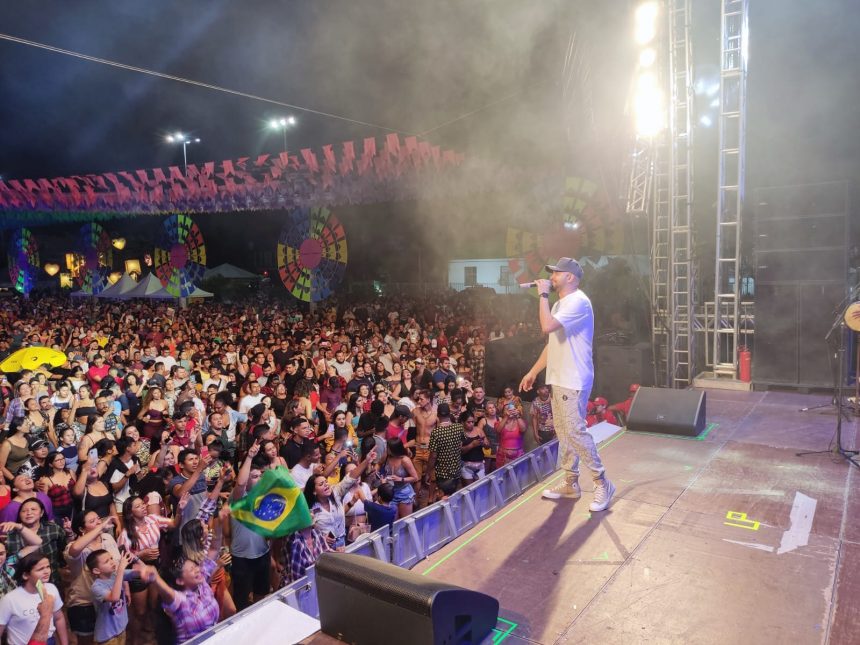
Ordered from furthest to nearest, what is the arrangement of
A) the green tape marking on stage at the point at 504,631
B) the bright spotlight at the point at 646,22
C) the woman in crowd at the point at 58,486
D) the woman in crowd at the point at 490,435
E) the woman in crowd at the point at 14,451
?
the bright spotlight at the point at 646,22, the woman in crowd at the point at 490,435, the woman in crowd at the point at 14,451, the woman in crowd at the point at 58,486, the green tape marking on stage at the point at 504,631

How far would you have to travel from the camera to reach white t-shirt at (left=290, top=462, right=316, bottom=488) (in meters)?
4.23

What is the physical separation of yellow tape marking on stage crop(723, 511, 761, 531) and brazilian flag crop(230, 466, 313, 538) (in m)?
2.30

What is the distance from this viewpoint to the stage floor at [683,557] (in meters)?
2.29

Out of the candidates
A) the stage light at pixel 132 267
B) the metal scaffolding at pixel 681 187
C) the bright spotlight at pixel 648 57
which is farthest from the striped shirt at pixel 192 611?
the stage light at pixel 132 267

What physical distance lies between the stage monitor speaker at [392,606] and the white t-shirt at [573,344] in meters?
1.40

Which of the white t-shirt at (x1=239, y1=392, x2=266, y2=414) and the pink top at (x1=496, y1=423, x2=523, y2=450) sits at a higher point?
the white t-shirt at (x1=239, y1=392, x2=266, y2=414)

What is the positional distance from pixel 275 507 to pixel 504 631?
146 cm

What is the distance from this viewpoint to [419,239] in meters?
24.0

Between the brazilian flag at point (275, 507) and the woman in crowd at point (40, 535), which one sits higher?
the brazilian flag at point (275, 507)

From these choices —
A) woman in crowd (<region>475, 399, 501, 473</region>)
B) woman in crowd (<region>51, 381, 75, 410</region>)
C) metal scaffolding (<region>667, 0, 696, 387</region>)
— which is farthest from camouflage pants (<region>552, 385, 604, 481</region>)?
woman in crowd (<region>51, 381, 75, 410</region>)

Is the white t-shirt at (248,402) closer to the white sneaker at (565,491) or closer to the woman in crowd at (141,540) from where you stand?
the woman in crowd at (141,540)

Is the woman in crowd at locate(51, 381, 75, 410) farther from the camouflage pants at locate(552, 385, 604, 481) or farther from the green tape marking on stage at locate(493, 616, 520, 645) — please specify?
the green tape marking on stage at locate(493, 616, 520, 645)

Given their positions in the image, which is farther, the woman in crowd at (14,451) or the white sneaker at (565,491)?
the woman in crowd at (14,451)

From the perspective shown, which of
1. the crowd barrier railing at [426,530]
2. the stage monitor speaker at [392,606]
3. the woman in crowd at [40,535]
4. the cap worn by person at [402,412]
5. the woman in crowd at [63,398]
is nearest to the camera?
the stage monitor speaker at [392,606]
